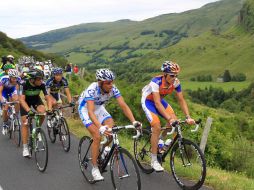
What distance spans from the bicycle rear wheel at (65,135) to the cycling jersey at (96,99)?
2987 millimetres

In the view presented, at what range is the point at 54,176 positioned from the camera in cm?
865

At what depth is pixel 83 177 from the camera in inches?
336

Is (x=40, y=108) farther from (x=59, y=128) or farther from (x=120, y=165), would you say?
(x=120, y=165)

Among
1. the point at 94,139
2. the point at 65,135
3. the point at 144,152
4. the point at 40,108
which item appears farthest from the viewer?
the point at 65,135

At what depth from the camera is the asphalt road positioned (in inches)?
310

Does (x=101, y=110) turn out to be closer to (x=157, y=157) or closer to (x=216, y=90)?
(x=157, y=157)

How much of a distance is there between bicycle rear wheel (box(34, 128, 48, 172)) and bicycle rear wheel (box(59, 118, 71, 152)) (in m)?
1.60

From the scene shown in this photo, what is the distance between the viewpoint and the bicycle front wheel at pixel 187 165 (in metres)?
7.10

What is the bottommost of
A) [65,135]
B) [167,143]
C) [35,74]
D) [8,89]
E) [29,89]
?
[65,135]

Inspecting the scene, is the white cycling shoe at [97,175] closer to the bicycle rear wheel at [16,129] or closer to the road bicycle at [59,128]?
the road bicycle at [59,128]

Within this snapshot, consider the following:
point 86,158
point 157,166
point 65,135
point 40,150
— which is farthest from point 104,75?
point 65,135

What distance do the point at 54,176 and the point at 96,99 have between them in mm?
2181

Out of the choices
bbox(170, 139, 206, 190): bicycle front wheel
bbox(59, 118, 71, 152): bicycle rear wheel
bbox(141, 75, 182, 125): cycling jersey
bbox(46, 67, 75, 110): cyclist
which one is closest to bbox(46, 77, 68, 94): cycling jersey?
bbox(46, 67, 75, 110): cyclist

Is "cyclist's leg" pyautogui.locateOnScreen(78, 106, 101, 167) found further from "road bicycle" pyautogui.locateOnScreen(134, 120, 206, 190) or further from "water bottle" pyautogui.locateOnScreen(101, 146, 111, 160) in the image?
"road bicycle" pyautogui.locateOnScreen(134, 120, 206, 190)
